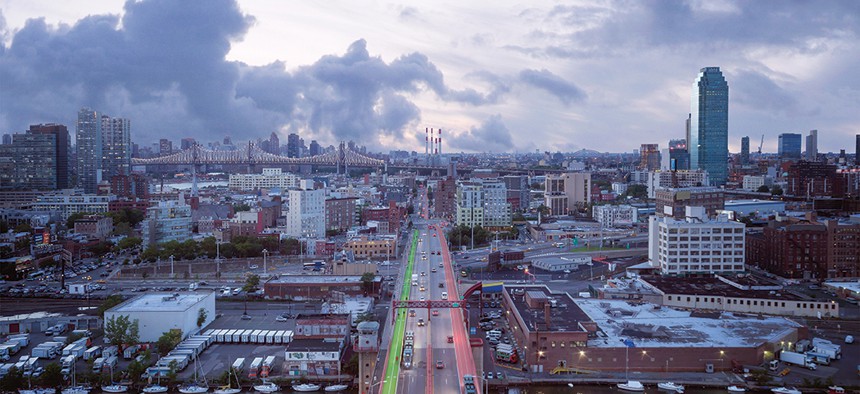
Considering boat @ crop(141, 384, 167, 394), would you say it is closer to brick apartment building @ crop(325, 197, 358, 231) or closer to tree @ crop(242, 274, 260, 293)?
tree @ crop(242, 274, 260, 293)

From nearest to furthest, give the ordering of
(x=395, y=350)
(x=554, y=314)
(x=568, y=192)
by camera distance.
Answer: (x=395, y=350) < (x=554, y=314) < (x=568, y=192)

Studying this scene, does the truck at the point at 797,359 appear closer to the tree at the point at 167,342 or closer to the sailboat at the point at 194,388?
the sailboat at the point at 194,388

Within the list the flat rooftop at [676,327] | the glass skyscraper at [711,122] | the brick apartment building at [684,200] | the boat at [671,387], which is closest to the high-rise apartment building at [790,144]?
the glass skyscraper at [711,122]

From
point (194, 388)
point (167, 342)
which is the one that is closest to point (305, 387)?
point (194, 388)

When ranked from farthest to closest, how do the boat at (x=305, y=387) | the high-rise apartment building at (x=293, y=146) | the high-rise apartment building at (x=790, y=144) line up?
the high-rise apartment building at (x=293, y=146)
the high-rise apartment building at (x=790, y=144)
the boat at (x=305, y=387)

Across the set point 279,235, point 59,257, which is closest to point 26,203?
point 59,257

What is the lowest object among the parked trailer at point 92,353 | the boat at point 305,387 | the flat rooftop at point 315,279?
the boat at point 305,387

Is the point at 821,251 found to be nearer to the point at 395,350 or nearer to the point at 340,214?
the point at 395,350
